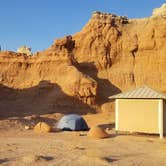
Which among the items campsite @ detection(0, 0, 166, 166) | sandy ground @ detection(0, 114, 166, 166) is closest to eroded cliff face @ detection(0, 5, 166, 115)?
campsite @ detection(0, 0, 166, 166)

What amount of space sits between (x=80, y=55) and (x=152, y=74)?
362 inches

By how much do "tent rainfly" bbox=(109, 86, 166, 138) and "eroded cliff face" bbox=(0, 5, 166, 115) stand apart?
71.2 ft

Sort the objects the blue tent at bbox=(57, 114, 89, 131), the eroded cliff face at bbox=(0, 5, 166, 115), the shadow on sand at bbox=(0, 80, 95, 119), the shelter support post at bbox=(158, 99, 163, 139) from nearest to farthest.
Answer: the shelter support post at bbox=(158, 99, 163, 139)
the blue tent at bbox=(57, 114, 89, 131)
the shadow on sand at bbox=(0, 80, 95, 119)
the eroded cliff face at bbox=(0, 5, 166, 115)

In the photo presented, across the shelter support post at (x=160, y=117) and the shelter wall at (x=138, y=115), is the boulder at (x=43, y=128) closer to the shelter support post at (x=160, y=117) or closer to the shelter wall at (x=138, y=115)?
the shelter wall at (x=138, y=115)

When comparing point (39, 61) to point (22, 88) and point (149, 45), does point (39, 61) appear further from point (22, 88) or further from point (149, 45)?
point (149, 45)

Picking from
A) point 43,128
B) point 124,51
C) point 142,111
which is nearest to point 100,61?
point 124,51

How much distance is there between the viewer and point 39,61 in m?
50.1

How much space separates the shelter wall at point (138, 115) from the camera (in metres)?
22.7

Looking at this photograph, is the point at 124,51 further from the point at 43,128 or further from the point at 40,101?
the point at 43,128

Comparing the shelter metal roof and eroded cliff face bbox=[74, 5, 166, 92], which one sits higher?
eroded cliff face bbox=[74, 5, 166, 92]

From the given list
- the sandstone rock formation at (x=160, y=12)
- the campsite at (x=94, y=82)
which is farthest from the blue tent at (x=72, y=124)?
the sandstone rock formation at (x=160, y=12)

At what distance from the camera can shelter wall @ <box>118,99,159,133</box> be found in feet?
74.6

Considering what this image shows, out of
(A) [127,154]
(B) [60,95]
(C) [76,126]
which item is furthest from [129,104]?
(B) [60,95]

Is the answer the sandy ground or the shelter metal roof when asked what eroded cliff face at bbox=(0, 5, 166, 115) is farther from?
the sandy ground
